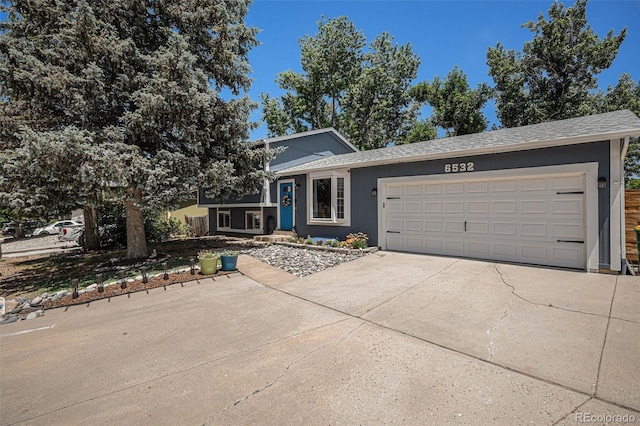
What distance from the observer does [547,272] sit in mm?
6316

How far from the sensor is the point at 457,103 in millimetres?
21766

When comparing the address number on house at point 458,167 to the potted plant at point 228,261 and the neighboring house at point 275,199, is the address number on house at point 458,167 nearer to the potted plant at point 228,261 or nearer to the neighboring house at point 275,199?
the neighboring house at point 275,199

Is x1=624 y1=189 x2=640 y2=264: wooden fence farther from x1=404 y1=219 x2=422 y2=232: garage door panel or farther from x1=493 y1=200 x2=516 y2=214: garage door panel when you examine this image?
x1=404 y1=219 x2=422 y2=232: garage door panel

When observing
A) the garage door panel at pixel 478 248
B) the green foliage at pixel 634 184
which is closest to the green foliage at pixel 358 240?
the garage door panel at pixel 478 248

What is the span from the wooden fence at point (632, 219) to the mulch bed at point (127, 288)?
10.3 metres

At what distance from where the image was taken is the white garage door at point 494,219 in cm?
654

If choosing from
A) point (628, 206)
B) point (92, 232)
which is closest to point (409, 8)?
point (628, 206)

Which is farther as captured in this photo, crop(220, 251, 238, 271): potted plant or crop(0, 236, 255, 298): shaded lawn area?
crop(220, 251, 238, 271): potted plant

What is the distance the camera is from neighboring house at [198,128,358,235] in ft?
42.5

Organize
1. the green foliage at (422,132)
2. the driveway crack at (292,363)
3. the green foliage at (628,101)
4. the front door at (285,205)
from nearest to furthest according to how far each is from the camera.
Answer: the driveway crack at (292,363), the front door at (285,205), the green foliage at (628,101), the green foliage at (422,132)

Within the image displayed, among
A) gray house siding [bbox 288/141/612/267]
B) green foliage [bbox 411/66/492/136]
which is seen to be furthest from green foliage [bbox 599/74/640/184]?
gray house siding [bbox 288/141/612/267]

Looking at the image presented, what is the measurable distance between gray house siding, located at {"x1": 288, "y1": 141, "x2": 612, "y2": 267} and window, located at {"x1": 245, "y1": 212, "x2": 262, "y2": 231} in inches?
148

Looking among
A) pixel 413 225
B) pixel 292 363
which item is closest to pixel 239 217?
pixel 413 225

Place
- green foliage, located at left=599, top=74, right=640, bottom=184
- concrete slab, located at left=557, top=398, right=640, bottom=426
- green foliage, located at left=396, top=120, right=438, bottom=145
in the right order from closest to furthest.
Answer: concrete slab, located at left=557, top=398, right=640, bottom=426 → green foliage, located at left=599, top=74, right=640, bottom=184 → green foliage, located at left=396, top=120, right=438, bottom=145
